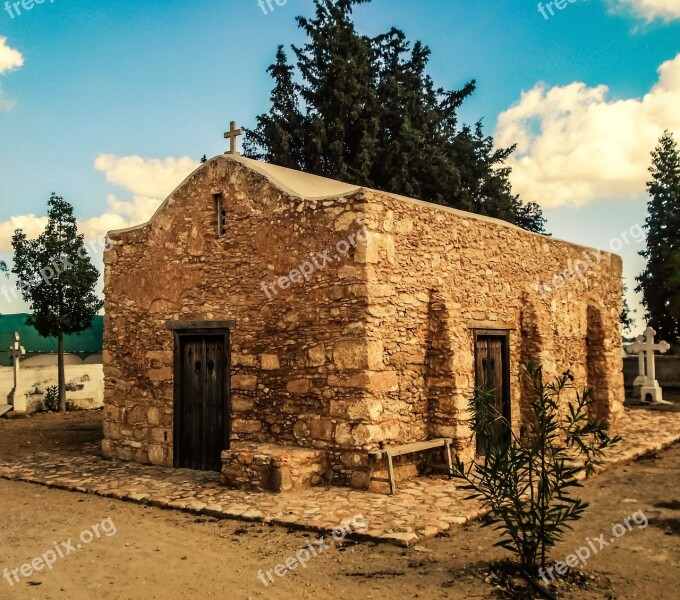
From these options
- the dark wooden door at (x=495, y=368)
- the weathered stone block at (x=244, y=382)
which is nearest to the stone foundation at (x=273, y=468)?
A: the weathered stone block at (x=244, y=382)

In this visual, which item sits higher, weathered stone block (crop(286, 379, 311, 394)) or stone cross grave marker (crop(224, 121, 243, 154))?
stone cross grave marker (crop(224, 121, 243, 154))

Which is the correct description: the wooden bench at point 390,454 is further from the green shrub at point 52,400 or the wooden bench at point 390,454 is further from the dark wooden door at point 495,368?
the green shrub at point 52,400

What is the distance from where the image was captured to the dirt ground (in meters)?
4.52

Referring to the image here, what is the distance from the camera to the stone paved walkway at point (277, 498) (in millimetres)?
5926

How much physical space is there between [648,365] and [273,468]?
42.3 feet

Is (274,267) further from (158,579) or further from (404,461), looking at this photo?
(158,579)

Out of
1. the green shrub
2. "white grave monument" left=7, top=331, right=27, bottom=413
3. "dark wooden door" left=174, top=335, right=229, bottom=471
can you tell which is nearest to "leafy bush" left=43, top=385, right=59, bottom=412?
the green shrub

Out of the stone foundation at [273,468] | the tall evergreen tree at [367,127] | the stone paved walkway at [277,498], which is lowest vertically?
the stone paved walkway at [277,498]

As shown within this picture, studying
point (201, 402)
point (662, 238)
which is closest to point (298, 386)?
point (201, 402)

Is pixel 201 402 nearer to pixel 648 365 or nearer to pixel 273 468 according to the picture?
pixel 273 468

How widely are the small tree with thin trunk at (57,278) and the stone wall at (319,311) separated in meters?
7.44

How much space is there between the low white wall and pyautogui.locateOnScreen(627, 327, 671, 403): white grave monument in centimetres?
1386

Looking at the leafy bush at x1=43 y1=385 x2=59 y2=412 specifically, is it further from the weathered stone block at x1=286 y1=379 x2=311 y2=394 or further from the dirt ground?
the weathered stone block at x1=286 y1=379 x2=311 y2=394

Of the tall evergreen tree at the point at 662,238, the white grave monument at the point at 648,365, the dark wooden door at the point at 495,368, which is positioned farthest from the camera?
the tall evergreen tree at the point at 662,238
